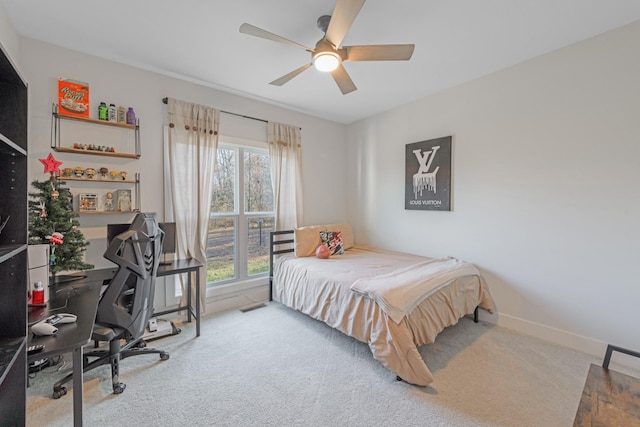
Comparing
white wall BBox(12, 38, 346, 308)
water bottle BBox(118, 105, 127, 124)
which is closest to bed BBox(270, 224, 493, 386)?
white wall BBox(12, 38, 346, 308)

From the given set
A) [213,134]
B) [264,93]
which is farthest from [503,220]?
[213,134]

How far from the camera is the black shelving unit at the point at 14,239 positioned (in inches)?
39.9

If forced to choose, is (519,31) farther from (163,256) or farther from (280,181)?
(163,256)

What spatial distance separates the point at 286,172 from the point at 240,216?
895 mm

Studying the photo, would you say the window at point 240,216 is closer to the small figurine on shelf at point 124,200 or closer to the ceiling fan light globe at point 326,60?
the small figurine on shelf at point 124,200

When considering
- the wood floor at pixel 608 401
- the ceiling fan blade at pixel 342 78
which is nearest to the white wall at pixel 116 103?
the ceiling fan blade at pixel 342 78

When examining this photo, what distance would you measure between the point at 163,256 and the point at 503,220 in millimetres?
3595

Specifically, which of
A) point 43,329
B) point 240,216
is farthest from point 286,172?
point 43,329

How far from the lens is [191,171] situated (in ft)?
9.85

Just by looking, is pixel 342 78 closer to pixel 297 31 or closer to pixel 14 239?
pixel 297 31

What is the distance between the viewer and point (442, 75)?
115 inches

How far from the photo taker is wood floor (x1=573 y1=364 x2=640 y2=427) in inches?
42.2

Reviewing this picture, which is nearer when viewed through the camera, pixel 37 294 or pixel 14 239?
pixel 14 239

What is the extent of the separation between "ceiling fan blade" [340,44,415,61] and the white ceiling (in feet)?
1.01
